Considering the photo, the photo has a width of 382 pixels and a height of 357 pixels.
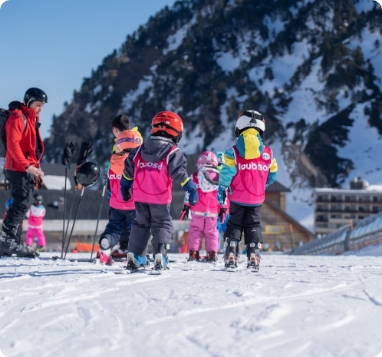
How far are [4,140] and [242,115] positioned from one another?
295 centimetres

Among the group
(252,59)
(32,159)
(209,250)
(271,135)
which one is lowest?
(209,250)

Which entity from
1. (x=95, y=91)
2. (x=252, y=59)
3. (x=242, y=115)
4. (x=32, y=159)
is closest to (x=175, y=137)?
(x=242, y=115)

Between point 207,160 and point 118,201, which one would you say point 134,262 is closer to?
point 118,201

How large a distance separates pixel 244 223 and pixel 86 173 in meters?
2.45

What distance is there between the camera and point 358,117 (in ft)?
300

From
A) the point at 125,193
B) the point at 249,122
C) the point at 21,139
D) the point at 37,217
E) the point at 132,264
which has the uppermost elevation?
the point at 249,122

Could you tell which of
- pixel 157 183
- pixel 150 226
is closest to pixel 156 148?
pixel 157 183

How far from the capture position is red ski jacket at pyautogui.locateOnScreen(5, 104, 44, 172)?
7.47 m

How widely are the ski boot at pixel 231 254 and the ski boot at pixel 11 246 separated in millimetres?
2869

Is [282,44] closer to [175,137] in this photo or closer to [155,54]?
[155,54]

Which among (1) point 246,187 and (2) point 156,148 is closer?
(2) point 156,148

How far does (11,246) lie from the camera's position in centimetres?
799

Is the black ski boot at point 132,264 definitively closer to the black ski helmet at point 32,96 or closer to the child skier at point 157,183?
the child skier at point 157,183

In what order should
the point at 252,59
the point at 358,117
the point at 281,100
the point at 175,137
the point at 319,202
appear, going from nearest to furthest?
the point at 175,137 → the point at 319,202 → the point at 358,117 → the point at 281,100 → the point at 252,59
